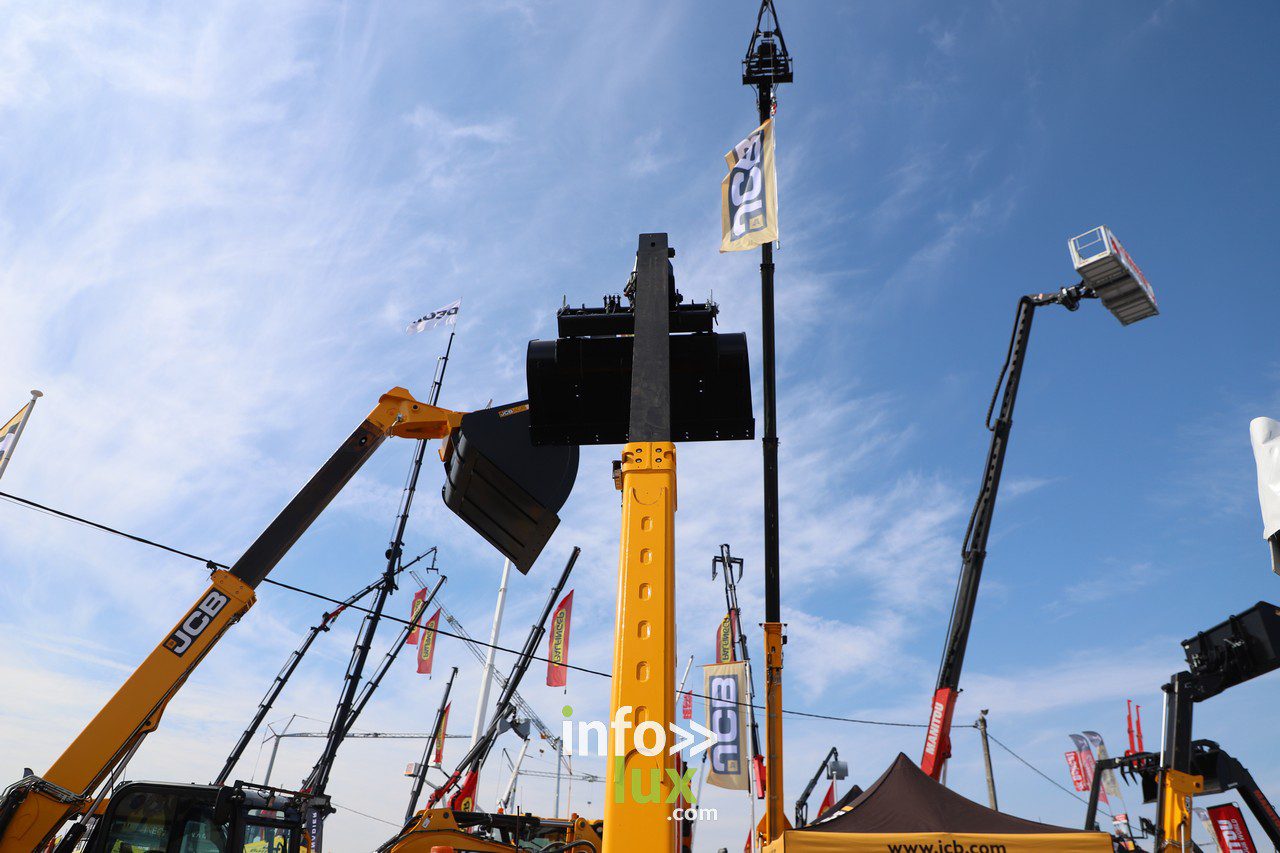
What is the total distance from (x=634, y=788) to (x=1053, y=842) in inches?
331

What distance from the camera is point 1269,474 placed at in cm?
470

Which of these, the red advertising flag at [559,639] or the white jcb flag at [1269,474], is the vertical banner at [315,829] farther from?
the red advertising flag at [559,639]

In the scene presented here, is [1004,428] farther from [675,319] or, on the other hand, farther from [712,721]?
[675,319]

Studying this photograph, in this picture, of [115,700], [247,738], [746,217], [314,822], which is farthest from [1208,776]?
[247,738]

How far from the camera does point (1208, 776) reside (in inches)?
416

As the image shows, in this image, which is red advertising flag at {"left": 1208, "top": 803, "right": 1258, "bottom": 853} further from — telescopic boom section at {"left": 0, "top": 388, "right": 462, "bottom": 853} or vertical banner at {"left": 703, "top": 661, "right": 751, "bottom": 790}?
telescopic boom section at {"left": 0, "top": 388, "right": 462, "bottom": 853}

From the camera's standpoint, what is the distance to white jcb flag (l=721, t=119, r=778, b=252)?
903 cm

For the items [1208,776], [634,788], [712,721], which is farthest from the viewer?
[712,721]

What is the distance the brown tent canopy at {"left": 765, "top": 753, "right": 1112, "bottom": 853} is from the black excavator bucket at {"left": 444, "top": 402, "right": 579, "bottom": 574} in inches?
204

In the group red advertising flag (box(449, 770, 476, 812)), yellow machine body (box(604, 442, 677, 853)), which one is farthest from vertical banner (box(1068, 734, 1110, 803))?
yellow machine body (box(604, 442, 677, 853))

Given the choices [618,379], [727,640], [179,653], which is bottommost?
[179,653]

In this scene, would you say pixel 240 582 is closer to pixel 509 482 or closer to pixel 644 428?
pixel 509 482

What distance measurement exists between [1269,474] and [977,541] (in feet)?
41.5

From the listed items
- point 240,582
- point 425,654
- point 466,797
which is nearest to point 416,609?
point 425,654
